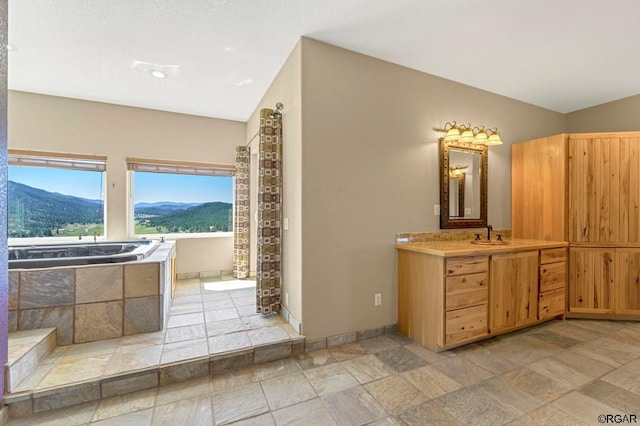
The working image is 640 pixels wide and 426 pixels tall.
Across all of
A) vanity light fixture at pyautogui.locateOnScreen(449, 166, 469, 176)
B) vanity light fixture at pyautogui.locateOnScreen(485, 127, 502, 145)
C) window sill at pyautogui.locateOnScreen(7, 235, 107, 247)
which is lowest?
window sill at pyautogui.locateOnScreen(7, 235, 107, 247)

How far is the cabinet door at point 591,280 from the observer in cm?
299

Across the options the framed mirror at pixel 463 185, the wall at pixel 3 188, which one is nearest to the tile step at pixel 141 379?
the wall at pixel 3 188

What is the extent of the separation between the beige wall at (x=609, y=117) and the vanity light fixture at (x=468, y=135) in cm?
181

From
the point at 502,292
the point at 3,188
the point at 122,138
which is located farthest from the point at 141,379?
the point at 122,138

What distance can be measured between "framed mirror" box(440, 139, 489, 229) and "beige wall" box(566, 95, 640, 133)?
1841 millimetres

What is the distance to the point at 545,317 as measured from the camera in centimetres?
283

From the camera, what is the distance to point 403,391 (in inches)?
72.1

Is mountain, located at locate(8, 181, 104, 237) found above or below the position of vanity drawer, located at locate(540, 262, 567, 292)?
above

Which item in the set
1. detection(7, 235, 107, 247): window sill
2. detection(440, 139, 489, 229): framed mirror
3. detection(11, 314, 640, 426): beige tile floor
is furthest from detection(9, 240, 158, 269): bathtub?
detection(440, 139, 489, 229): framed mirror

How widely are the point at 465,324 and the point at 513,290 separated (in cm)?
66

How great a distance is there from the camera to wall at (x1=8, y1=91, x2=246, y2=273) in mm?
3416

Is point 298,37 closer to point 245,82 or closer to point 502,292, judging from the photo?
point 245,82

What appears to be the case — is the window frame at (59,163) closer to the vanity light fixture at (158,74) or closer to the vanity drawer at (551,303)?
the vanity light fixture at (158,74)

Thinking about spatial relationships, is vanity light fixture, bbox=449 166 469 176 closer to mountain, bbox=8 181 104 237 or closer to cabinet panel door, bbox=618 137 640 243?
cabinet panel door, bbox=618 137 640 243
